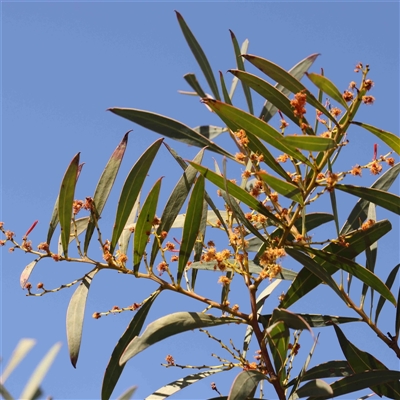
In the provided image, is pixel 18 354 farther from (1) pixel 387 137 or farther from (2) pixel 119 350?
(1) pixel 387 137

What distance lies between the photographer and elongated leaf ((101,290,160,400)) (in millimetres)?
1904

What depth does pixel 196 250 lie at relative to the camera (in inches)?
88.4

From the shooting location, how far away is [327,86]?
190 cm

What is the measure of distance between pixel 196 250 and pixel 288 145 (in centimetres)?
59

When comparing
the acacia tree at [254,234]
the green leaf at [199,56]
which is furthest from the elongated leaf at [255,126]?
the green leaf at [199,56]

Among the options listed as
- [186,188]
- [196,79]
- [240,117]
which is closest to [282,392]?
[186,188]

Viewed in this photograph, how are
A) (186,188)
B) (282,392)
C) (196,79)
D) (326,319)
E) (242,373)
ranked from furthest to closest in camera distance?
1. (196,79)
2. (326,319)
3. (186,188)
4. (282,392)
5. (242,373)

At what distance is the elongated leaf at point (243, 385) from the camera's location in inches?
66.7

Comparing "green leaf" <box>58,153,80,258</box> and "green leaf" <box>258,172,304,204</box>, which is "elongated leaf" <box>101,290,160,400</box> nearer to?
"green leaf" <box>58,153,80,258</box>

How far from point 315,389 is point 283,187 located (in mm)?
592

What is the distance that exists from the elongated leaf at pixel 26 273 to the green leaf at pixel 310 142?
3.08ft

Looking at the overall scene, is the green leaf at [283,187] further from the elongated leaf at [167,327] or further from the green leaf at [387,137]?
the elongated leaf at [167,327]

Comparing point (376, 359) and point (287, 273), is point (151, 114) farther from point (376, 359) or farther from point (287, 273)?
point (376, 359)

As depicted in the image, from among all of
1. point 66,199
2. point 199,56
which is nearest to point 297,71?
point 199,56
